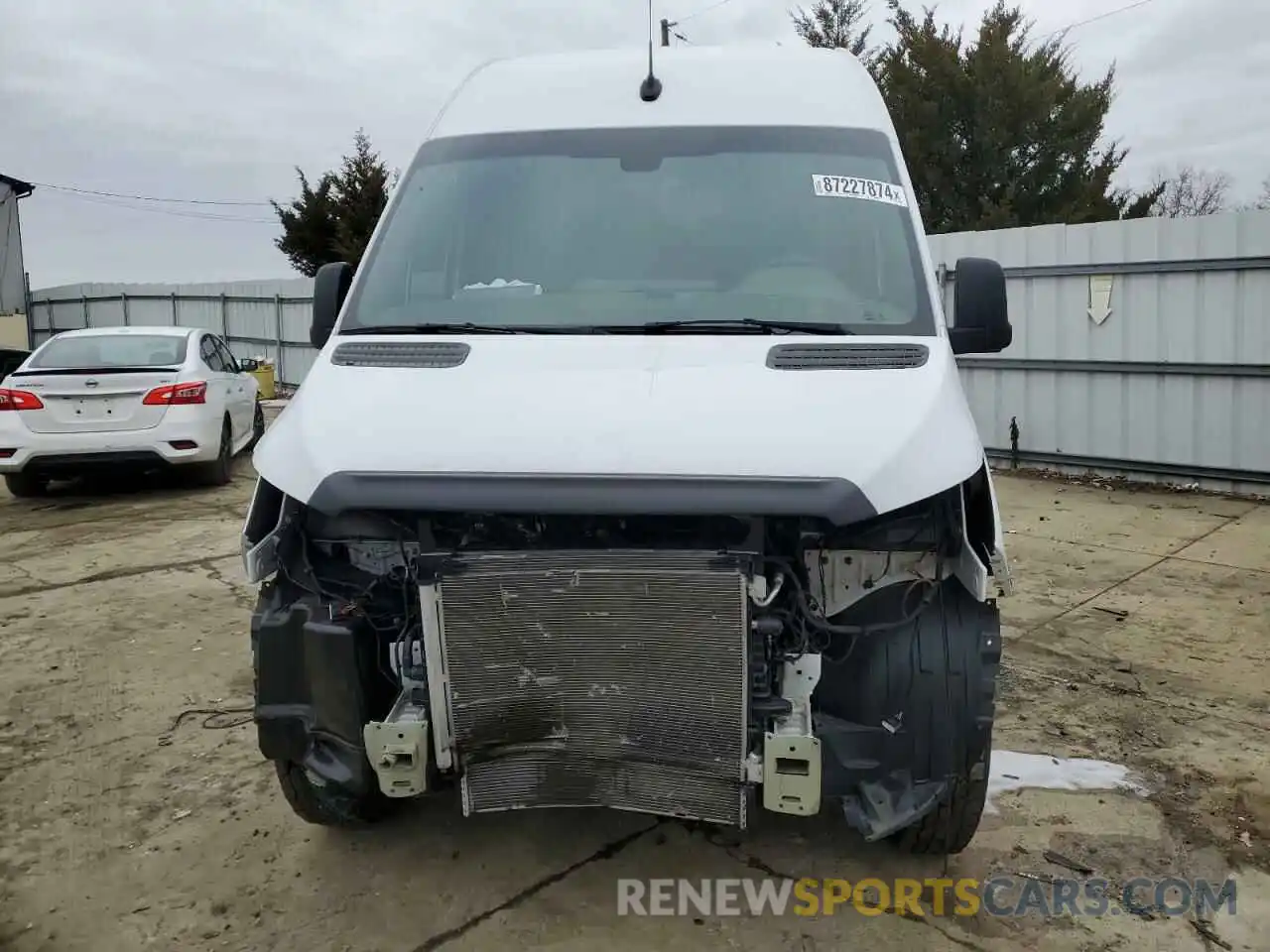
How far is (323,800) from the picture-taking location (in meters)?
3.04

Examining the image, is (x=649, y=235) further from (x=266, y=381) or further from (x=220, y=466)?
(x=266, y=381)

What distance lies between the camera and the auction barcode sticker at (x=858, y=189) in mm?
3482

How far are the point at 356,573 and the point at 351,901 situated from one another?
0.96 meters

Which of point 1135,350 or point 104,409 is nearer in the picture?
point 104,409

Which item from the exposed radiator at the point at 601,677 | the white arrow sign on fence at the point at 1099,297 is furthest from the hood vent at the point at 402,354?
the white arrow sign on fence at the point at 1099,297

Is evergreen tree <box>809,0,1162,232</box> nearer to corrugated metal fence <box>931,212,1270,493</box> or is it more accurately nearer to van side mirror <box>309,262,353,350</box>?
corrugated metal fence <box>931,212,1270,493</box>

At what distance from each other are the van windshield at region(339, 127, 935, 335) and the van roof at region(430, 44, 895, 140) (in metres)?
0.07

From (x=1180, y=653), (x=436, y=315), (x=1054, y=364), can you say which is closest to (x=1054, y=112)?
(x=1054, y=364)

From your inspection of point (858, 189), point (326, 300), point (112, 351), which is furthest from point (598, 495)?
point (112, 351)

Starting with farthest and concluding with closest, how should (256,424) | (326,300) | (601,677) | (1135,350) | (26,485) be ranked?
(256,424), (26,485), (1135,350), (326,300), (601,677)

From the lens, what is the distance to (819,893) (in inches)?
116

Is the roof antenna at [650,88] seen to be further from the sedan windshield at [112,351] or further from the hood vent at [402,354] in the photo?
the sedan windshield at [112,351]

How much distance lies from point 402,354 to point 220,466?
7426mm

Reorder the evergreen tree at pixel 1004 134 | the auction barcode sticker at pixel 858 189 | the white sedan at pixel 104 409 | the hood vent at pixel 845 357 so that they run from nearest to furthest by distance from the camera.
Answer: the hood vent at pixel 845 357
the auction barcode sticker at pixel 858 189
the white sedan at pixel 104 409
the evergreen tree at pixel 1004 134
